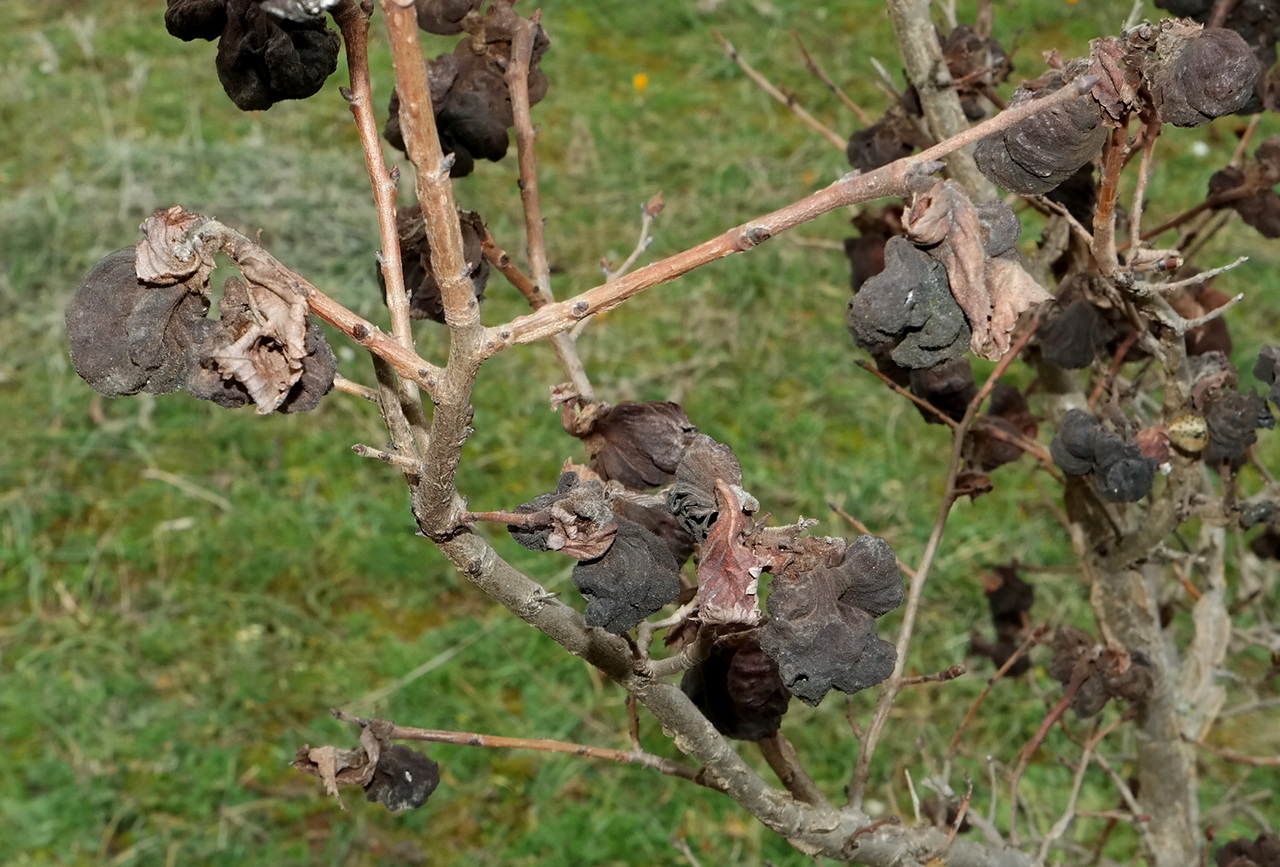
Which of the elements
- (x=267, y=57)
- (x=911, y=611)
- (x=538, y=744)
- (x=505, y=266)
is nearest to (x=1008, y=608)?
(x=911, y=611)

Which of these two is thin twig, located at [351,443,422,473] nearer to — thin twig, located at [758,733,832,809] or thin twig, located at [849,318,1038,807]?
thin twig, located at [758,733,832,809]

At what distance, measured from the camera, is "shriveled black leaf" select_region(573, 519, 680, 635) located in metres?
0.88

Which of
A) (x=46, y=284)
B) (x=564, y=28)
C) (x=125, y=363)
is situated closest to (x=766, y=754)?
(x=125, y=363)

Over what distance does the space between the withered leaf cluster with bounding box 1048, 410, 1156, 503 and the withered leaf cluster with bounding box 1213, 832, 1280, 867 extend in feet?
1.49

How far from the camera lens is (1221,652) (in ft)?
6.46

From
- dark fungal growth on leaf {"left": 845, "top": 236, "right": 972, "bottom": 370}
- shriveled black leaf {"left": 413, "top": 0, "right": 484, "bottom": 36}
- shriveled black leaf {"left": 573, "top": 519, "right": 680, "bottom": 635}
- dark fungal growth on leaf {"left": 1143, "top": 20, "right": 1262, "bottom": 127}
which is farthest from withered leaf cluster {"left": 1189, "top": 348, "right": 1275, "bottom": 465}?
shriveled black leaf {"left": 413, "top": 0, "right": 484, "bottom": 36}

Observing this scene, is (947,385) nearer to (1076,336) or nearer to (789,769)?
(1076,336)

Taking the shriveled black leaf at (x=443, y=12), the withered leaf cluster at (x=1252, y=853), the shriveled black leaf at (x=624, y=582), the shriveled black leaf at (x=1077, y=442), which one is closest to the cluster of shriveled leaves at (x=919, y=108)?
the shriveled black leaf at (x=1077, y=442)

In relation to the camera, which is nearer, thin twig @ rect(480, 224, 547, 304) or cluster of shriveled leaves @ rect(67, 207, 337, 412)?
cluster of shriveled leaves @ rect(67, 207, 337, 412)

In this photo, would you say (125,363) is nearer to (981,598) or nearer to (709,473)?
(709,473)

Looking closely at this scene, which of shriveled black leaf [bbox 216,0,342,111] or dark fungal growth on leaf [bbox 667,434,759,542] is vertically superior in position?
shriveled black leaf [bbox 216,0,342,111]

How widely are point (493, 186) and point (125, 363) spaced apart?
3817mm

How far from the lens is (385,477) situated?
11.7 ft

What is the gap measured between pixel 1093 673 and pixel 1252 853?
26cm
